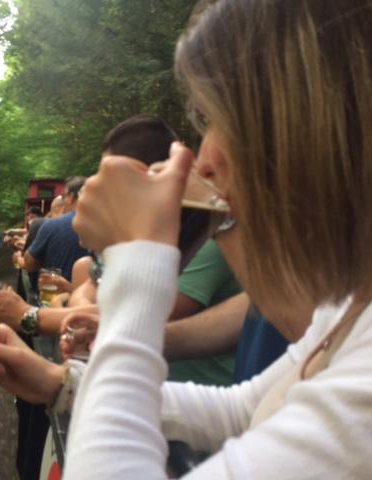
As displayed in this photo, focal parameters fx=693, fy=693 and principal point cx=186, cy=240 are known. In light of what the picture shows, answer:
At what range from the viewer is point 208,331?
2.32 m

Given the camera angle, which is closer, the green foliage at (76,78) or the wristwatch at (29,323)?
the wristwatch at (29,323)

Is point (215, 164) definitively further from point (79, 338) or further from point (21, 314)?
point (21, 314)

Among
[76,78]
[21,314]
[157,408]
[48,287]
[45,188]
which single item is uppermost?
Answer: [76,78]

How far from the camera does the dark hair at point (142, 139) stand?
2275mm

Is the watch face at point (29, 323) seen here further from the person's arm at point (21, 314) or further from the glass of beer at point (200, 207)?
the glass of beer at point (200, 207)

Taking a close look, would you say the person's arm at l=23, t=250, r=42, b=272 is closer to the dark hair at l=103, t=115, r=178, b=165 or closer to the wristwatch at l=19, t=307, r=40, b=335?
the wristwatch at l=19, t=307, r=40, b=335

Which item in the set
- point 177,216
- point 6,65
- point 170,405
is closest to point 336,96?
point 177,216

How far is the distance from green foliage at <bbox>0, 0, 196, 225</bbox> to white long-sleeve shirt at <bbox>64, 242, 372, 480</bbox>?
13117 mm

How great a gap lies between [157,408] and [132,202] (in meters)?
0.31

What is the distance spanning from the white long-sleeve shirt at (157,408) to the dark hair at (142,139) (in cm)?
111

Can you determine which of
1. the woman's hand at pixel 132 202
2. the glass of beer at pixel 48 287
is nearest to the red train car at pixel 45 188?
the glass of beer at pixel 48 287

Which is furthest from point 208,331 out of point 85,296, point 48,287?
point 48,287

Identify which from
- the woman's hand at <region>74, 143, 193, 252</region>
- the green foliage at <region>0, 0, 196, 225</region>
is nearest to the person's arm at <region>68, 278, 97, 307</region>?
the woman's hand at <region>74, 143, 193, 252</region>

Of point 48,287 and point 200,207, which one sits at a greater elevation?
point 200,207
